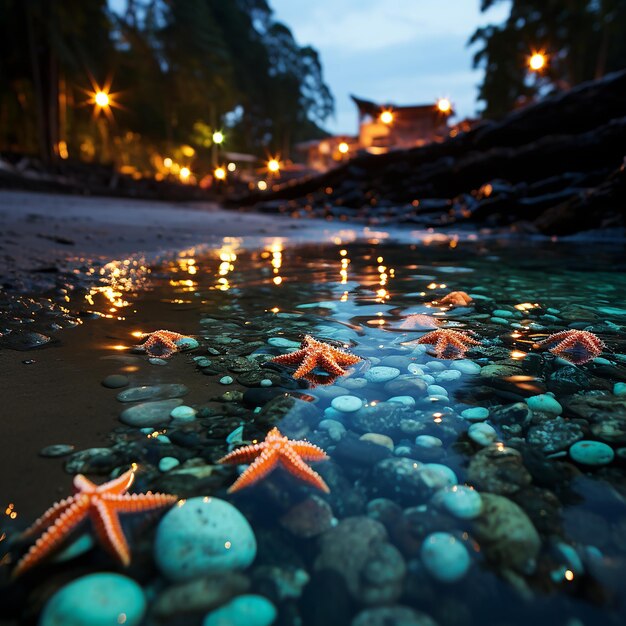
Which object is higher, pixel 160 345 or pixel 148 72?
pixel 148 72

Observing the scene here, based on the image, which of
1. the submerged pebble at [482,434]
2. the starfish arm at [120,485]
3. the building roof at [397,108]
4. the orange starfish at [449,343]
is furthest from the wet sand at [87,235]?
the building roof at [397,108]

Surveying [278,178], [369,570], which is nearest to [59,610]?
[369,570]

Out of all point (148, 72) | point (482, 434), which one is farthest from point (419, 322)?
point (148, 72)

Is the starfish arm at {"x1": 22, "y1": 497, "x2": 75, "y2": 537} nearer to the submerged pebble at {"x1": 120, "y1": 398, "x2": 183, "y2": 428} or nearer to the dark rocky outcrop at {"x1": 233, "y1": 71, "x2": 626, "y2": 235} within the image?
the submerged pebble at {"x1": 120, "y1": 398, "x2": 183, "y2": 428}

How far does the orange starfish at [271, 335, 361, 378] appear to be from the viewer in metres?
2.50

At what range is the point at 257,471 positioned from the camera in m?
1.54

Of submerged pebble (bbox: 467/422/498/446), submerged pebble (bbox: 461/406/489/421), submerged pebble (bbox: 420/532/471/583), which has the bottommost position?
submerged pebble (bbox: 420/532/471/583)

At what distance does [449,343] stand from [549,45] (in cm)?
3455

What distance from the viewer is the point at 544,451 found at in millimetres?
1818

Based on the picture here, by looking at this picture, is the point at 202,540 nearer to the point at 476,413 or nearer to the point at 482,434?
the point at 482,434

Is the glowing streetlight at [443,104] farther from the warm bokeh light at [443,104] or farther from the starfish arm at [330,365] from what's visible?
the starfish arm at [330,365]

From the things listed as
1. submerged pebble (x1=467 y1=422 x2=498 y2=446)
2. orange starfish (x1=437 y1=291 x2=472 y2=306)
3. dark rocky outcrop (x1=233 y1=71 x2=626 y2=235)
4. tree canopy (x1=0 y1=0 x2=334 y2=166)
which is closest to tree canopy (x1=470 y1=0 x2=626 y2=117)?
dark rocky outcrop (x1=233 y1=71 x2=626 y2=235)

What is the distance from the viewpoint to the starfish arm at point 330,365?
2.53m

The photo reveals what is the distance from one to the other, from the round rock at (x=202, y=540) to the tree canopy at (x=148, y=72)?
28417 mm
